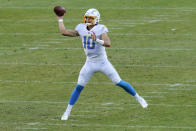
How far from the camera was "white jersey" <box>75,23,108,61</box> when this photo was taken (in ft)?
32.7

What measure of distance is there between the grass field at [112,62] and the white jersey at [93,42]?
1127mm

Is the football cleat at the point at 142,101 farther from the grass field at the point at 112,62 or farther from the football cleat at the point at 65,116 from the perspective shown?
the football cleat at the point at 65,116

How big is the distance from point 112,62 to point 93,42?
500cm

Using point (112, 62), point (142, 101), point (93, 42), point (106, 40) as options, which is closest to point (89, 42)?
point (93, 42)

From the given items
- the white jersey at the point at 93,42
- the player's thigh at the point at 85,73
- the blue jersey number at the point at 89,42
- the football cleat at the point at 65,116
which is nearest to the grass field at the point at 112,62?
the football cleat at the point at 65,116

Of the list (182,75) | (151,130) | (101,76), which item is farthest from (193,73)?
(151,130)

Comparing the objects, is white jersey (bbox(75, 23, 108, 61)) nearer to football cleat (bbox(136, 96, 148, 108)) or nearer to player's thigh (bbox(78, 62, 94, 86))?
player's thigh (bbox(78, 62, 94, 86))

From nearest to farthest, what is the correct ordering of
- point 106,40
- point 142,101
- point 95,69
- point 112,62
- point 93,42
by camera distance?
1. point 106,40
2. point 93,42
3. point 95,69
4. point 142,101
5. point 112,62

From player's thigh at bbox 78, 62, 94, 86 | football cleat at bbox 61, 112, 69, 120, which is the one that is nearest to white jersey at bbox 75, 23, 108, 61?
player's thigh at bbox 78, 62, 94, 86

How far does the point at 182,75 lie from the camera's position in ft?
44.1

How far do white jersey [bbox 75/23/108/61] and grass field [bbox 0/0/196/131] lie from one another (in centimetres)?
113

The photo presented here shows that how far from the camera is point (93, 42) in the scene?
9977 millimetres

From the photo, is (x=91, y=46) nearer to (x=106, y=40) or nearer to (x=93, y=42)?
(x=93, y=42)

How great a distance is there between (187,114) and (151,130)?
3.89 ft
